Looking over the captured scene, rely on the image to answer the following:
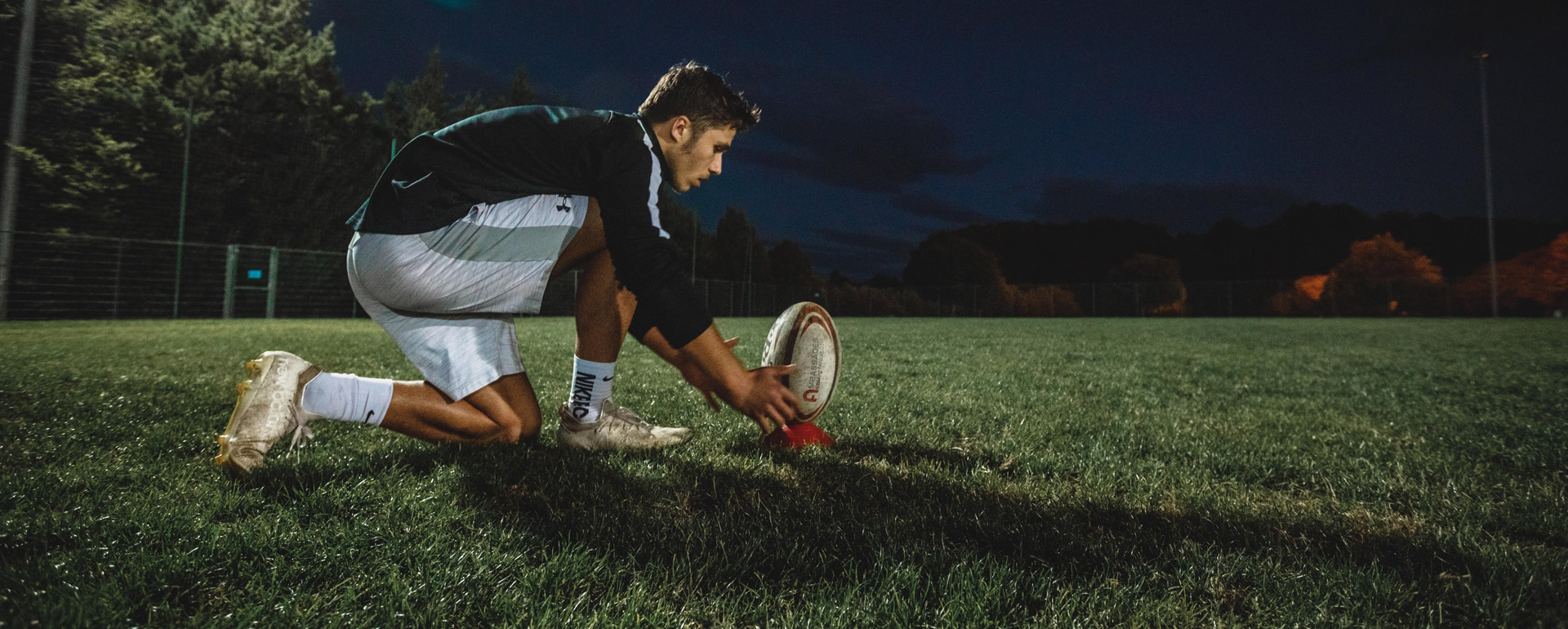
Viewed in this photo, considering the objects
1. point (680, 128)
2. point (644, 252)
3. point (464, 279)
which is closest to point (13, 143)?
point (464, 279)

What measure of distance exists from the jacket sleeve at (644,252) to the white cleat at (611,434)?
81 centimetres

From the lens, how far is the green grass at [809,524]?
128 cm

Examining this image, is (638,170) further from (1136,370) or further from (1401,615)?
(1136,370)

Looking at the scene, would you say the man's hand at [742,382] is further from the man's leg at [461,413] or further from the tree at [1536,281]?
the tree at [1536,281]

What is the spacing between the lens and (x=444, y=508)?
1.76 metres

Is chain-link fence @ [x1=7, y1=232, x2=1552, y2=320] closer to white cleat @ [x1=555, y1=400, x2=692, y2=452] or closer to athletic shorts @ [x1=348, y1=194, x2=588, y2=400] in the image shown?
white cleat @ [x1=555, y1=400, x2=692, y2=452]

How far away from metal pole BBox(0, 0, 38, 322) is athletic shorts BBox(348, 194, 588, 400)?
1497 cm

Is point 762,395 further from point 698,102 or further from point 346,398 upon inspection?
point 346,398

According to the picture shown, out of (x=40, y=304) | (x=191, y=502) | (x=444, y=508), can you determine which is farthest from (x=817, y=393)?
(x=40, y=304)

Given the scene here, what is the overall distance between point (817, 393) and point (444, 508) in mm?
1301

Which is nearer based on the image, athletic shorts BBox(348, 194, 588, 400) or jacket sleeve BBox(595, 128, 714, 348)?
jacket sleeve BBox(595, 128, 714, 348)

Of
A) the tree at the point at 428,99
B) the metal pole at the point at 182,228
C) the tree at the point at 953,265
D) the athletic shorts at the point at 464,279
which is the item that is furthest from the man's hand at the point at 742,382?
the tree at the point at 953,265

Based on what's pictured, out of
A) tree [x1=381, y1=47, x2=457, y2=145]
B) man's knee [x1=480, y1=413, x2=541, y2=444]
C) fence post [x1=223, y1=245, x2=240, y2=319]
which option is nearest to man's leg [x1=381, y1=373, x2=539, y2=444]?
man's knee [x1=480, y1=413, x2=541, y2=444]

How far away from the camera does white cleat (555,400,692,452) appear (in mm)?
2527
